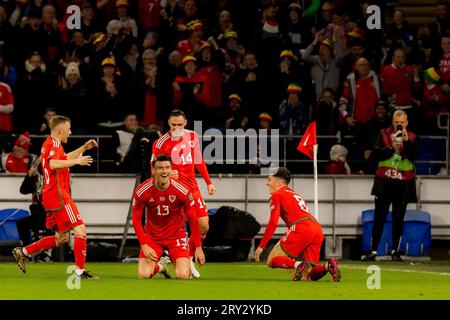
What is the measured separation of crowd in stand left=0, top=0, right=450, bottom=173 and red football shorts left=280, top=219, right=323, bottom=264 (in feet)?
17.2

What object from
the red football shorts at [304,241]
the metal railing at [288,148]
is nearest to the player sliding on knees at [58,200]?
the red football shorts at [304,241]

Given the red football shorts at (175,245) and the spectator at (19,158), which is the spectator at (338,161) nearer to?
the spectator at (19,158)

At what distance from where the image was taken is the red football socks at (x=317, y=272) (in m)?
14.6

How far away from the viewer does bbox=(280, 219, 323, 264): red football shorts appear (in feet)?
50.0

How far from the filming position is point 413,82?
2188 centimetres

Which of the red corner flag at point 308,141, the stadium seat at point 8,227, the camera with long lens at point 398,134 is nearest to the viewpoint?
the camera with long lens at point 398,134

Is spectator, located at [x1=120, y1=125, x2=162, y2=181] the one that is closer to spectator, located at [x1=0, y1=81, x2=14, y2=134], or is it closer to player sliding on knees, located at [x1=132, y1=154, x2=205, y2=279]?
spectator, located at [x1=0, y1=81, x2=14, y2=134]

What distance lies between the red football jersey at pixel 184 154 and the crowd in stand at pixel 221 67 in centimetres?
320

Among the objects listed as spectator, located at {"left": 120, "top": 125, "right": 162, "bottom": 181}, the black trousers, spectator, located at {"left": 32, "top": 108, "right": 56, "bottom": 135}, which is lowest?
the black trousers

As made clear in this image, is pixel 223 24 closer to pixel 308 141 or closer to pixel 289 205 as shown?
pixel 308 141

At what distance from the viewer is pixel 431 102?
21.7 meters

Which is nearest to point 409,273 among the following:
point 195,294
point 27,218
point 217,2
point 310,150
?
point 310,150

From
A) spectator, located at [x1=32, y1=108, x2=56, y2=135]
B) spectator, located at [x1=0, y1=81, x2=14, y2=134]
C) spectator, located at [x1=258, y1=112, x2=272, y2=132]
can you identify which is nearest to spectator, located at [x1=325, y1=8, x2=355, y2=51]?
spectator, located at [x1=258, y1=112, x2=272, y2=132]
